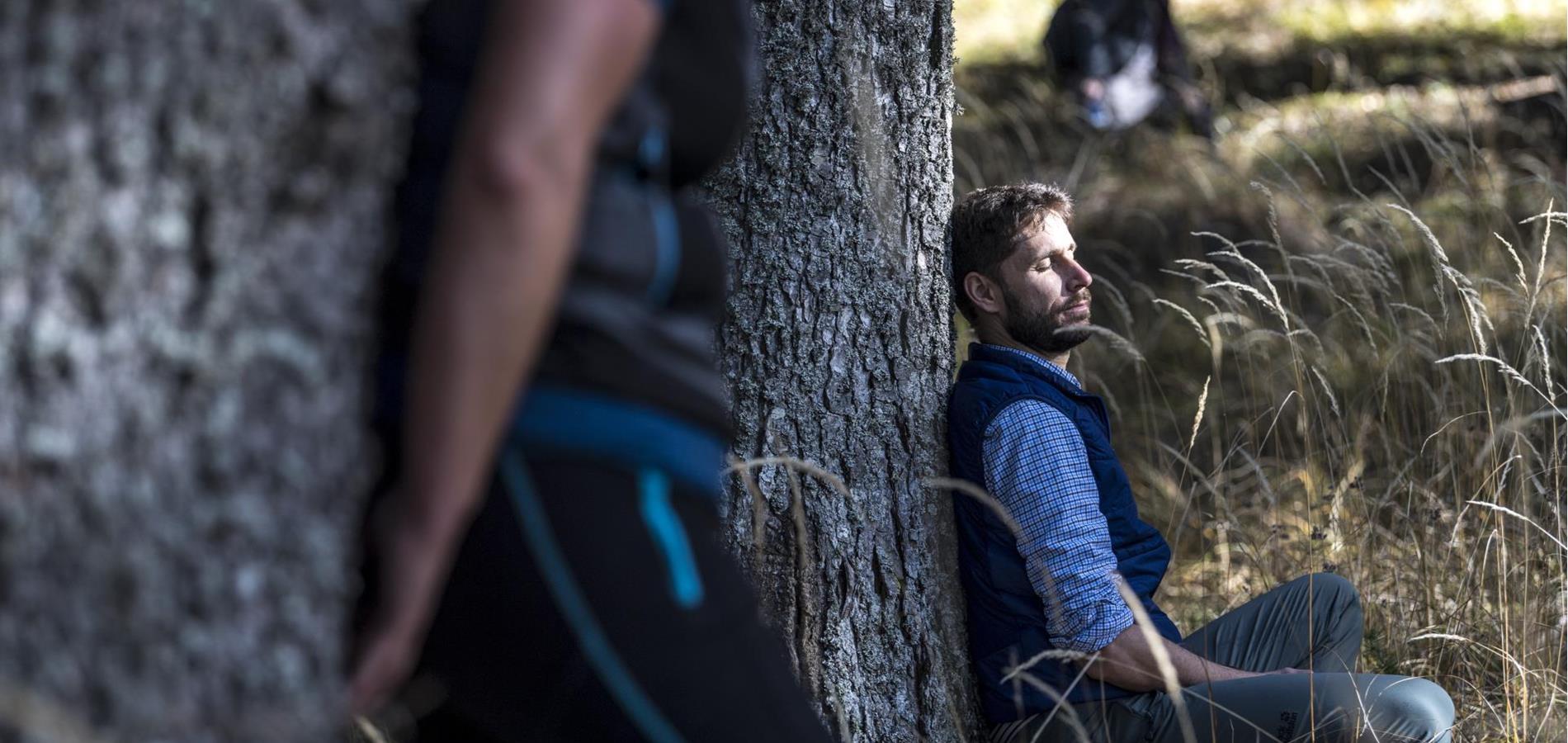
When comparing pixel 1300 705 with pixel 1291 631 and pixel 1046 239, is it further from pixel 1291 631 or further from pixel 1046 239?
pixel 1046 239

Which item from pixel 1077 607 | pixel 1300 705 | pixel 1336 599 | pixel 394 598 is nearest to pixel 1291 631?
pixel 1336 599

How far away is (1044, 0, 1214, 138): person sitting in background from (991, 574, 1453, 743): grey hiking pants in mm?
4504

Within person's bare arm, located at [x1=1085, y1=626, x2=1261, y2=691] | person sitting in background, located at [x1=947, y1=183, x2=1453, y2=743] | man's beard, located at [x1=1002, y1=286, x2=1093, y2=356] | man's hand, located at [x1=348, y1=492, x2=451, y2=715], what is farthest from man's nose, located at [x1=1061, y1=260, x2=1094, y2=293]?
man's hand, located at [x1=348, y1=492, x2=451, y2=715]

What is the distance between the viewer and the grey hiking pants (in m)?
2.45

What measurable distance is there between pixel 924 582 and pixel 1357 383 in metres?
2.97

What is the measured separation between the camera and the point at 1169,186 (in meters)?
7.17

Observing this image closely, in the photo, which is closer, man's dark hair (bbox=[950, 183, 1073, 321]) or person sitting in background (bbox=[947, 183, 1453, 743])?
person sitting in background (bbox=[947, 183, 1453, 743])

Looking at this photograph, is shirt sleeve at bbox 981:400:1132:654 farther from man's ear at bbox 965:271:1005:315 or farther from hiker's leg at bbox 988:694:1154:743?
man's ear at bbox 965:271:1005:315

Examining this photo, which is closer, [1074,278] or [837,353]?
[837,353]

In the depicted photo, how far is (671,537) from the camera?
1.16 metres

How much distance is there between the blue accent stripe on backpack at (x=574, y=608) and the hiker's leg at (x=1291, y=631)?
2.00 metres

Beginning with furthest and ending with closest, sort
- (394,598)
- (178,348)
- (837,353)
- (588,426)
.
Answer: (837,353) < (588,426) < (394,598) < (178,348)

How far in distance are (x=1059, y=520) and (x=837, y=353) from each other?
0.53 meters

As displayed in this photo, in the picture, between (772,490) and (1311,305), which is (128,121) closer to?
(772,490)
